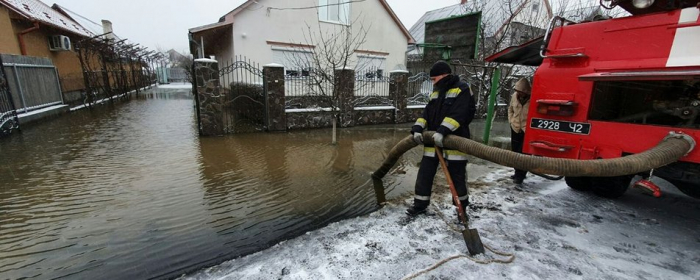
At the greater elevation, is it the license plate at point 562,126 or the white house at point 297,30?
the white house at point 297,30

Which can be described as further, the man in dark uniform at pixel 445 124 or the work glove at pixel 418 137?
the work glove at pixel 418 137

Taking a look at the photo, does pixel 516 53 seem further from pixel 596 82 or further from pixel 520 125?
pixel 596 82

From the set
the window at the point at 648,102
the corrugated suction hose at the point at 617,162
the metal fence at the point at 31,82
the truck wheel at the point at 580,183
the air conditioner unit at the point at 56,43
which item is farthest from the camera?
the air conditioner unit at the point at 56,43

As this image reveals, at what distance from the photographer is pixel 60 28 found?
44.9 ft

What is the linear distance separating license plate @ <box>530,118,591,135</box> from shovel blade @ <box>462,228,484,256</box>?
4.20 ft

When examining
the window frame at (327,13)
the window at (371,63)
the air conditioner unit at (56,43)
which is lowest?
the window at (371,63)

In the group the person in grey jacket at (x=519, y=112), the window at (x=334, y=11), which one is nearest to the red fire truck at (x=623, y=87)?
the person in grey jacket at (x=519, y=112)

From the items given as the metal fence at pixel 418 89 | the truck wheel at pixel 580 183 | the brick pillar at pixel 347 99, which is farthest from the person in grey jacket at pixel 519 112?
the metal fence at pixel 418 89

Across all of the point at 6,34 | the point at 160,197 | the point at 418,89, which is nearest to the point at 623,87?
the point at 160,197

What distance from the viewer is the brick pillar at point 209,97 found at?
7137 millimetres

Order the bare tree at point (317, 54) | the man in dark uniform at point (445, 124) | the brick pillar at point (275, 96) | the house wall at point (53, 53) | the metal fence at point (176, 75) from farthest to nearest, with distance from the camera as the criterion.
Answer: the metal fence at point (176, 75) < the house wall at point (53, 53) < the bare tree at point (317, 54) < the brick pillar at point (275, 96) < the man in dark uniform at point (445, 124)

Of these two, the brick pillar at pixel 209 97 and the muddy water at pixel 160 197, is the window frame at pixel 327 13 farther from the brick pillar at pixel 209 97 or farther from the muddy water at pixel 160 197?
the muddy water at pixel 160 197

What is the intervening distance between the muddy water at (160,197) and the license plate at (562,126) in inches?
77.5

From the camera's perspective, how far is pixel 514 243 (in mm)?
2953
